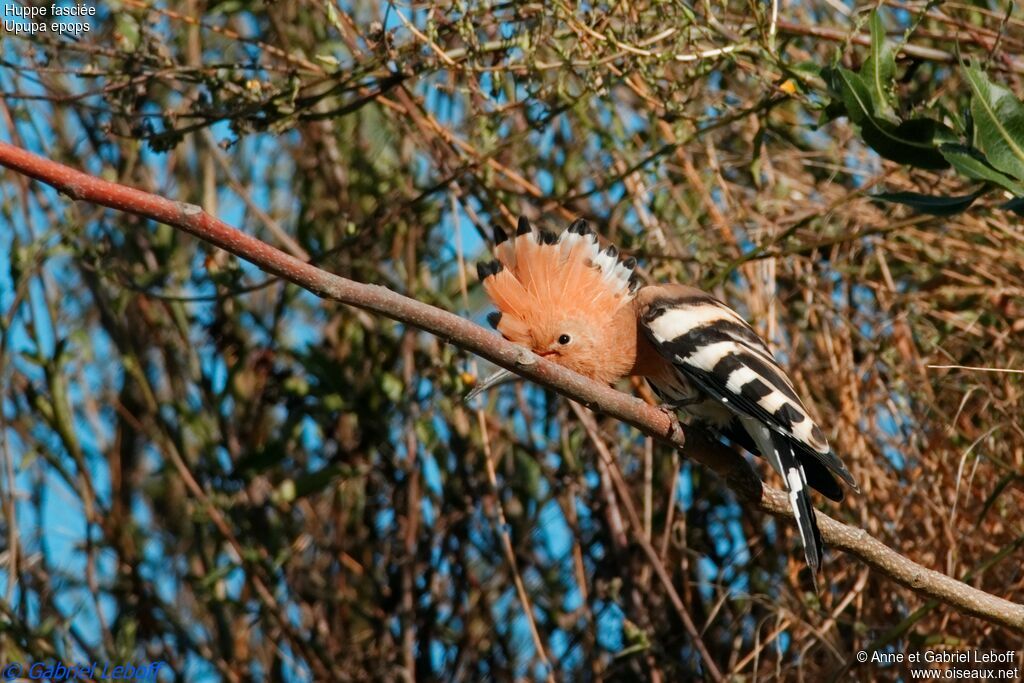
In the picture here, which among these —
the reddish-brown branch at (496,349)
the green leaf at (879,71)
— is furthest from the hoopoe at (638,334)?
the green leaf at (879,71)

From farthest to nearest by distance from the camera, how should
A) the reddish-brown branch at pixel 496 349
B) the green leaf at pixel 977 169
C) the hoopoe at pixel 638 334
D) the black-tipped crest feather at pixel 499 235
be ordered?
1. the black-tipped crest feather at pixel 499 235
2. the hoopoe at pixel 638 334
3. the green leaf at pixel 977 169
4. the reddish-brown branch at pixel 496 349

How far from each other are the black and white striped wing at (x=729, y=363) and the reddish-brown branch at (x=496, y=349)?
0.46ft

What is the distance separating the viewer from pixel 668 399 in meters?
2.64

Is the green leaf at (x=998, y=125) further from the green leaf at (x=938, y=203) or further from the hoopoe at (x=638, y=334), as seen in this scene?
the hoopoe at (x=638, y=334)

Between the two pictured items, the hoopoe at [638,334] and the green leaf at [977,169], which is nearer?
the green leaf at [977,169]

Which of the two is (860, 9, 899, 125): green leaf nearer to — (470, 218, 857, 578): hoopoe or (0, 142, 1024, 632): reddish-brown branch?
(470, 218, 857, 578): hoopoe

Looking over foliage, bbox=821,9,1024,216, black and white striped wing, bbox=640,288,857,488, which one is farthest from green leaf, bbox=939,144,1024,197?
black and white striped wing, bbox=640,288,857,488

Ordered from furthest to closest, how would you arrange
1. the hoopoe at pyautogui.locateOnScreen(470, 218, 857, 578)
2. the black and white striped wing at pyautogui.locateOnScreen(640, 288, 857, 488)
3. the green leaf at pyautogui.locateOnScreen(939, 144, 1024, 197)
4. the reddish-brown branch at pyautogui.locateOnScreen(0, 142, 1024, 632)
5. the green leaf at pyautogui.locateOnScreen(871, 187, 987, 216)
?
the hoopoe at pyautogui.locateOnScreen(470, 218, 857, 578) < the black and white striped wing at pyautogui.locateOnScreen(640, 288, 857, 488) < the green leaf at pyautogui.locateOnScreen(871, 187, 987, 216) < the green leaf at pyautogui.locateOnScreen(939, 144, 1024, 197) < the reddish-brown branch at pyautogui.locateOnScreen(0, 142, 1024, 632)

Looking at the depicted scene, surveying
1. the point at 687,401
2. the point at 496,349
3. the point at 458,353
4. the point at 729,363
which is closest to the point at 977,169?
the point at 729,363

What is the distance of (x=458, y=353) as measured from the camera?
9.93 ft

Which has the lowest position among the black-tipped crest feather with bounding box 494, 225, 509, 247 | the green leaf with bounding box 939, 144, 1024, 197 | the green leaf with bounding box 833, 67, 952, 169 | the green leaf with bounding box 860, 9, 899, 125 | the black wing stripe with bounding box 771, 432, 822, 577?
the black wing stripe with bounding box 771, 432, 822, 577

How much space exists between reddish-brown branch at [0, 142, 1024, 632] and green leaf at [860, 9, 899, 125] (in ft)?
2.17

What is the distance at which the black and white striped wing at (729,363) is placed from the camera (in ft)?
7.28

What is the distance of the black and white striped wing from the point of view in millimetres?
2219
